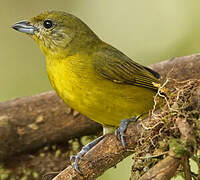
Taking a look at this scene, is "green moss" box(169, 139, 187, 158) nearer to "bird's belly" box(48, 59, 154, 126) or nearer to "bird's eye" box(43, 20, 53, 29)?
"bird's belly" box(48, 59, 154, 126)

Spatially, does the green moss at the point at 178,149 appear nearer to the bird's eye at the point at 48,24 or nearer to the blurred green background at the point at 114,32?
the bird's eye at the point at 48,24

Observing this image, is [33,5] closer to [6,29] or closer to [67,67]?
[6,29]

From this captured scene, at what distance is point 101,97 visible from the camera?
3764 millimetres

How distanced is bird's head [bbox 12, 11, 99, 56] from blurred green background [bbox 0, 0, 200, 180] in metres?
2.28

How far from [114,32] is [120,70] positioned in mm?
3236

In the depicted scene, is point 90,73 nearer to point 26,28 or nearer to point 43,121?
point 26,28

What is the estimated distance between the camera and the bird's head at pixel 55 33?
4238 mm

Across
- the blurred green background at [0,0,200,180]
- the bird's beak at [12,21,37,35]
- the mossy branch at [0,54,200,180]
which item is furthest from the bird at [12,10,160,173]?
the blurred green background at [0,0,200,180]

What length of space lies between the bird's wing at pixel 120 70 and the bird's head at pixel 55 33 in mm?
221

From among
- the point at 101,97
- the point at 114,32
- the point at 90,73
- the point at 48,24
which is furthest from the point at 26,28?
the point at 114,32

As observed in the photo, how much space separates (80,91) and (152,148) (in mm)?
1193

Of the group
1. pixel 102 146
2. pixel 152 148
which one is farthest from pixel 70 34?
pixel 152 148

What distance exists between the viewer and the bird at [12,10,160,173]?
379 cm

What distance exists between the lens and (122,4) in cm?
741
